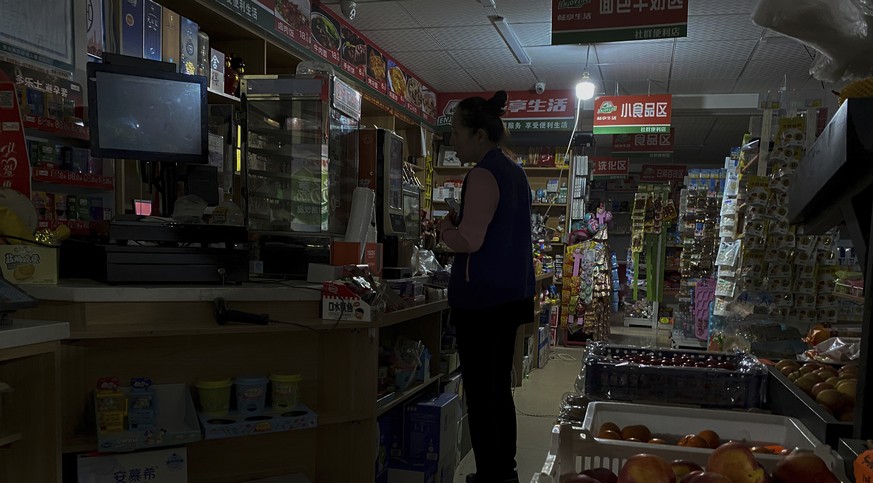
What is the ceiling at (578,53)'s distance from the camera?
529cm

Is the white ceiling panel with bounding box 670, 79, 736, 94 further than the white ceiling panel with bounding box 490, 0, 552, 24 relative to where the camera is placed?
Yes

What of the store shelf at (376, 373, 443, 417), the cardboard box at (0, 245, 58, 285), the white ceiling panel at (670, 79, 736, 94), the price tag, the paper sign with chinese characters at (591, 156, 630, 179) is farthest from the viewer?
the paper sign with chinese characters at (591, 156, 630, 179)

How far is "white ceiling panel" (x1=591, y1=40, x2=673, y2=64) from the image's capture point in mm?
6116

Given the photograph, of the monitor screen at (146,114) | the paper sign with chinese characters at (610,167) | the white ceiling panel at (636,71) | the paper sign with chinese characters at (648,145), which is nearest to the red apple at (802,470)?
the monitor screen at (146,114)

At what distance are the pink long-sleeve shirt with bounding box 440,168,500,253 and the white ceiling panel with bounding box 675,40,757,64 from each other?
4.55m

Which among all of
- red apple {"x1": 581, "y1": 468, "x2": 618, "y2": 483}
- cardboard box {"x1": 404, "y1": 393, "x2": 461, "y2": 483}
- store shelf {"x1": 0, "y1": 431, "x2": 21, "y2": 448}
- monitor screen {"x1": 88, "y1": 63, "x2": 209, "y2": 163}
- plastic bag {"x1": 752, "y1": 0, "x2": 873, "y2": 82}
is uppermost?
plastic bag {"x1": 752, "y1": 0, "x2": 873, "y2": 82}

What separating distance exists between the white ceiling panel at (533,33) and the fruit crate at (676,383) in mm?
4362

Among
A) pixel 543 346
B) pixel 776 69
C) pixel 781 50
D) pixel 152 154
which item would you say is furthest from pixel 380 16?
pixel 776 69

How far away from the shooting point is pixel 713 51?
6.30m

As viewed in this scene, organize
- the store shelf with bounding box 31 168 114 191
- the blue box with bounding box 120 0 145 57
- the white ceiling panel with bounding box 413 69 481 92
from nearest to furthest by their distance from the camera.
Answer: the store shelf with bounding box 31 168 114 191 → the blue box with bounding box 120 0 145 57 → the white ceiling panel with bounding box 413 69 481 92

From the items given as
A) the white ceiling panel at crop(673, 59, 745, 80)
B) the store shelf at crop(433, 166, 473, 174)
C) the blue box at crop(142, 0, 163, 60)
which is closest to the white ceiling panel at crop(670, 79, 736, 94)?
the white ceiling panel at crop(673, 59, 745, 80)

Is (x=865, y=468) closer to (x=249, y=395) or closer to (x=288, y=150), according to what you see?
(x=249, y=395)

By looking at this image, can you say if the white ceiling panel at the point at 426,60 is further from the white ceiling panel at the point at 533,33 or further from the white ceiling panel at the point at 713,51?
the white ceiling panel at the point at 713,51

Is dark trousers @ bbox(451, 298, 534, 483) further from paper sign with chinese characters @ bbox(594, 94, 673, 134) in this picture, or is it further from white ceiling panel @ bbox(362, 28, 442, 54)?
paper sign with chinese characters @ bbox(594, 94, 673, 134)
